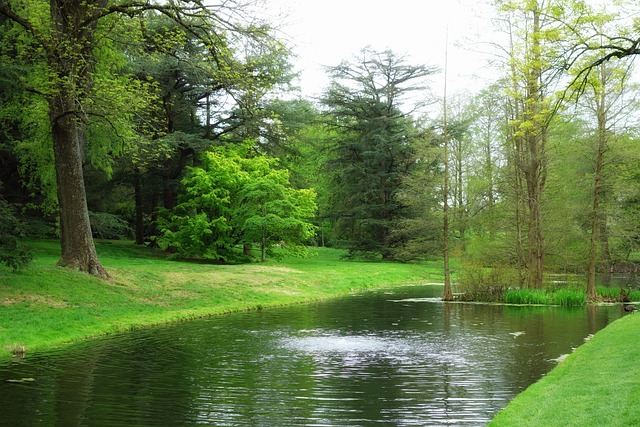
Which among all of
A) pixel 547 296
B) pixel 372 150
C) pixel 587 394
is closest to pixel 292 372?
pixel 587 394

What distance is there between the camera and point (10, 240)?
15.6m

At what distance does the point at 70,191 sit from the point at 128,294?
3.75m

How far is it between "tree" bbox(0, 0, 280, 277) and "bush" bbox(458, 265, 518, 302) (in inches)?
545

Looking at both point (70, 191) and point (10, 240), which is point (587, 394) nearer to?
point (10, 240)

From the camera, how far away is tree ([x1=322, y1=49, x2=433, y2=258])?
154 ft

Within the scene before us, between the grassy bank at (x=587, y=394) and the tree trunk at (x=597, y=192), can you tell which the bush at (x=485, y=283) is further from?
the grassy bank at (x=587, y=394)

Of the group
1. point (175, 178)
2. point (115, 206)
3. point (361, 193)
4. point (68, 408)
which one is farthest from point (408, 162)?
point (68, 408)

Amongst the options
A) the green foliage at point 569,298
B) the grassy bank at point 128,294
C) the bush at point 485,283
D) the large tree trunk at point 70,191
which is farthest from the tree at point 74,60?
the green foliage at point 569,298

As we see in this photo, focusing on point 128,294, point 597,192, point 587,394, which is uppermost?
point 597,192

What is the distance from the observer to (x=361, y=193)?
156 ft

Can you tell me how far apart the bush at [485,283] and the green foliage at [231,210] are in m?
11.4

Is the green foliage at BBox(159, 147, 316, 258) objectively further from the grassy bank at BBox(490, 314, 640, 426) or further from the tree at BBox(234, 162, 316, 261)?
the grassy bank at BBox(490, 314, 640, 426)

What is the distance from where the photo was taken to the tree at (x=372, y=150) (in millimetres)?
46875

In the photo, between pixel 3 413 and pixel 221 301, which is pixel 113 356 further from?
pixel 221 301
